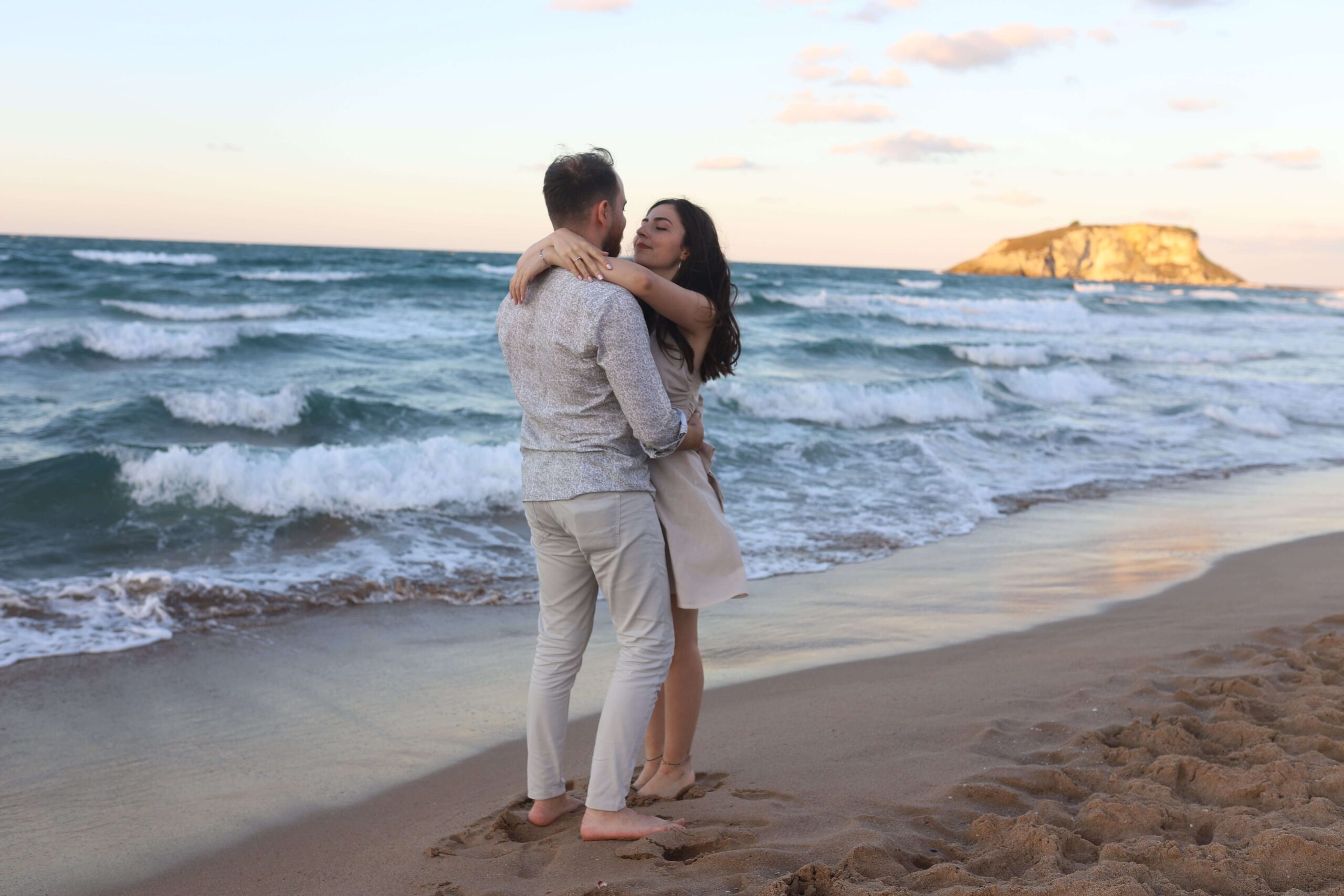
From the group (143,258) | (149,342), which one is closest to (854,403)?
(149,342)

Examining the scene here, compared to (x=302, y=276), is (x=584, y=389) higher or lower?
lower

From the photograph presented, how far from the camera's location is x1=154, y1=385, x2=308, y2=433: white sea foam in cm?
1016

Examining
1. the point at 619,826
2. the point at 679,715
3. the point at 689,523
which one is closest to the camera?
the point at 619,826

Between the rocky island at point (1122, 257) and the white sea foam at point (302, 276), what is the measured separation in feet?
280

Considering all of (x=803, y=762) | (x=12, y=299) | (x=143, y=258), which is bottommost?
(x=803, y=762)

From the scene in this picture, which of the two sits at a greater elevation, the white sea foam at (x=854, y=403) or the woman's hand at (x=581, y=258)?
the woman's hand at (x=581, y=258)

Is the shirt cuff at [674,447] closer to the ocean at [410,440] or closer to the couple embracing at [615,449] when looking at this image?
the couple embracing at [615,449]

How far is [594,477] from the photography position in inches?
103

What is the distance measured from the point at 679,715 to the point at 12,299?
21502mm

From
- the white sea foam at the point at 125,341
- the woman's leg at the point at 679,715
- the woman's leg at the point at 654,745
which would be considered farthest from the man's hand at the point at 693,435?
the white sea foam at the point at 125,341

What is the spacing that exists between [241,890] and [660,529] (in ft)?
4.92

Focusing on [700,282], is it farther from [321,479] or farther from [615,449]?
[321,479]

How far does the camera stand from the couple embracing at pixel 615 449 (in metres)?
2.54

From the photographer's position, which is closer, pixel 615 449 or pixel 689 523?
pixel 615 449
